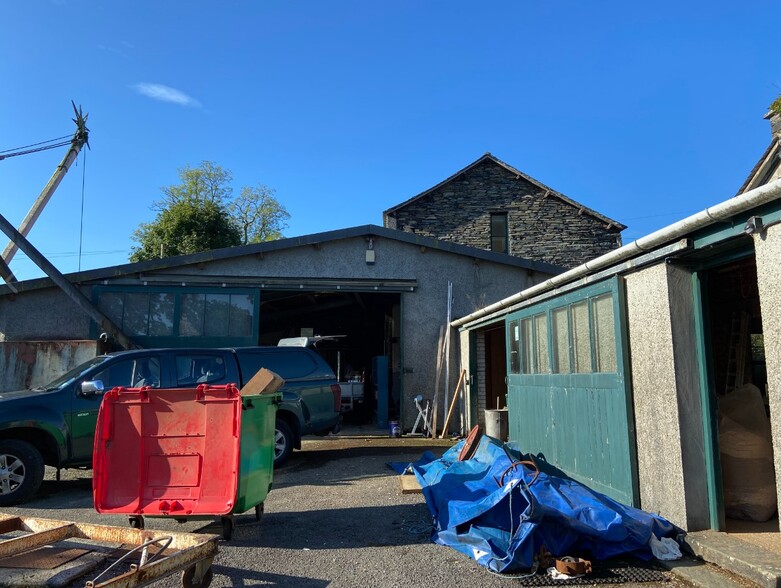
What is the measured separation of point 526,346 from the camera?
9000mm

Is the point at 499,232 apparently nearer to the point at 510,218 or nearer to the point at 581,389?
the point at 510,218

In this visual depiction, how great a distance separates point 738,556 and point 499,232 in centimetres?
1920

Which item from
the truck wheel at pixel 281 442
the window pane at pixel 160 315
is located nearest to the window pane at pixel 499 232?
the window pane at pixel 160 315

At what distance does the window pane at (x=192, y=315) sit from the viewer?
13.1 meters

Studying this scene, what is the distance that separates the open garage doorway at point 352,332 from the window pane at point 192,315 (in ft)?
9.92

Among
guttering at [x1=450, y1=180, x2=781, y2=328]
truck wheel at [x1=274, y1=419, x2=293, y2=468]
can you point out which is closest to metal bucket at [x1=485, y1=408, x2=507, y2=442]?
truck wheel at [x1=274, y1=419, x2=293, y2=468]

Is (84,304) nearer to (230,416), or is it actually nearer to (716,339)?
(230,416)

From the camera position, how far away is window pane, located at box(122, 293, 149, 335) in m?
13.0

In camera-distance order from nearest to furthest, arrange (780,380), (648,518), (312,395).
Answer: (780,380), (648,518), (312,395)

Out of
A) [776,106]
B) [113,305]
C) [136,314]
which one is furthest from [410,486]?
[776,106]

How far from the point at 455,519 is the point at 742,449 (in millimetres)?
2869

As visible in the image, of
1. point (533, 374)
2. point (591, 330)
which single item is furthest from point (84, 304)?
point (591, 330)

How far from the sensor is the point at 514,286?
14266mm

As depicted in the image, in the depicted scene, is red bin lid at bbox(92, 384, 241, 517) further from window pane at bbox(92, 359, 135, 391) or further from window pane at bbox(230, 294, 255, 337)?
window pane at bbox(230, 294, 255, 337)
